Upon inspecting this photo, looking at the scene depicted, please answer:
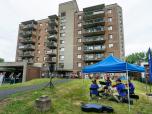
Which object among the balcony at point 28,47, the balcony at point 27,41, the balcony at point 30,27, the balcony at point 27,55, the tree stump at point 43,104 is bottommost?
the tree stump at point 43,104

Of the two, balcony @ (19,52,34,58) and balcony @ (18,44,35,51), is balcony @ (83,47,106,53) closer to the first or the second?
balcony @ (19,52,34,58)

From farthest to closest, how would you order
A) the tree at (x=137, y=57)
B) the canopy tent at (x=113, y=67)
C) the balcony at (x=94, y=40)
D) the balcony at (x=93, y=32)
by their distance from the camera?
the tree at (x=137, y=57) < the balcony at (x=93, y=32) < the balcony at (x=94, y=40) < the canopy tent at (x=113, y=67)

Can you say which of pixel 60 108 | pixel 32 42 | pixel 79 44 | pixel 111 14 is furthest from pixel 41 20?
pixel 60 108

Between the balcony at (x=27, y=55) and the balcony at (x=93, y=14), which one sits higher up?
the balcony at (x=93, y=14)

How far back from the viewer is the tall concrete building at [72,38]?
41.3 m

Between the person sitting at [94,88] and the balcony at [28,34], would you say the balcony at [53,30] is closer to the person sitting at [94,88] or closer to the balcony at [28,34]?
the balcony at [28,34]

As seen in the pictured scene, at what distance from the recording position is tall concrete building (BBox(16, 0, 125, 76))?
4128 cm

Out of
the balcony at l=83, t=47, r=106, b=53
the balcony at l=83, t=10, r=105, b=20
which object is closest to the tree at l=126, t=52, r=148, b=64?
the balcony at l=83, t=47, r=106, b=53

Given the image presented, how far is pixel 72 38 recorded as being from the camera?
46.6m

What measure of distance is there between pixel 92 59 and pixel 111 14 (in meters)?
13.7

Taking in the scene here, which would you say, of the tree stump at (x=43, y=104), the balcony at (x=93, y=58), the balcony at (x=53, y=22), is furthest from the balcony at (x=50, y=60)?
the tree stump at (x=43, y=104)

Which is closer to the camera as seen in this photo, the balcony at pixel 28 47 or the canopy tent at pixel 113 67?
the canopy tent at pixel 113 67

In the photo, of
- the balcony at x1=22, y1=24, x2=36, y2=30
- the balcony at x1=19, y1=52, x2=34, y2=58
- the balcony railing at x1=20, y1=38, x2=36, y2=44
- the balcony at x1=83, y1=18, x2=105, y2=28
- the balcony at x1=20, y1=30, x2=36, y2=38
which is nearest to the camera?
the balcony at x1=83, y1=18, x2=105, y2=28

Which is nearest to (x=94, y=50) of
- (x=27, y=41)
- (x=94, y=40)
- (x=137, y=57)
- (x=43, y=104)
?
(x=94, y=40)
